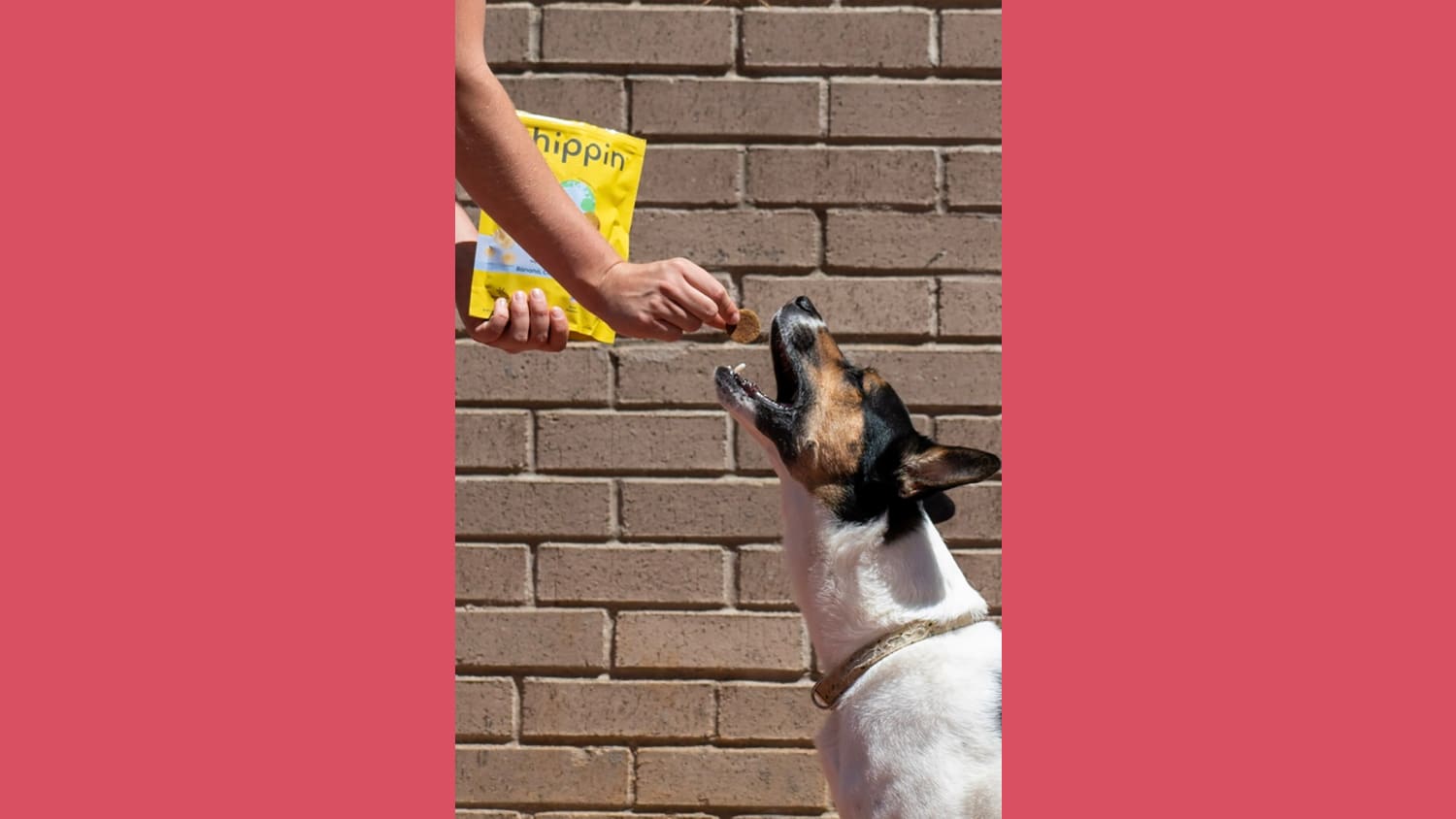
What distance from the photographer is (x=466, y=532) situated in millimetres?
3846

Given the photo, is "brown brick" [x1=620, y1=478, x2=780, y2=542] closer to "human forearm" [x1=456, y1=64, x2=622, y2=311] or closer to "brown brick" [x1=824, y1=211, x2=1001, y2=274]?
"brown brick" [x1=824, y1=211, x2=1001, y2=274]

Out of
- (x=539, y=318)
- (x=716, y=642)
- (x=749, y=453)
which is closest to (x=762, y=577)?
(x=716, y=642)

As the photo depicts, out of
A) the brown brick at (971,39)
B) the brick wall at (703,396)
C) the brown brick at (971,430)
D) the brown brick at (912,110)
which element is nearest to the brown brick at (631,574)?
the brick wall at (703,396)

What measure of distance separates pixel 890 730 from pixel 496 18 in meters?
2.25

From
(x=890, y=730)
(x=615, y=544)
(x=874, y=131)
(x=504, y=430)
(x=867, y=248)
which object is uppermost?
(x=874, y=131)

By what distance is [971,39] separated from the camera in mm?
3789

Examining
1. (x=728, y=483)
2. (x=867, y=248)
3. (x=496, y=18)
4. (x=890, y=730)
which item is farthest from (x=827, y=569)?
(x=496, y=18)

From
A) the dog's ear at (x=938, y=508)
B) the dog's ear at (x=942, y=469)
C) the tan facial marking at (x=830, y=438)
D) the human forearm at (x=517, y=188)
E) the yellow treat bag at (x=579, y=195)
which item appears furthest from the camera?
the yellow treat bag at (x=579, y=195)

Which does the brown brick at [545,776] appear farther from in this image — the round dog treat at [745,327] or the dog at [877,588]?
the round dog treat at [745,327]

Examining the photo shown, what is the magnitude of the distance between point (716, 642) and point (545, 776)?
63cm

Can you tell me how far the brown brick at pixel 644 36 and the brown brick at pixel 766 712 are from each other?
1.78 m

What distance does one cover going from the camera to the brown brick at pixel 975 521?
12.6ft

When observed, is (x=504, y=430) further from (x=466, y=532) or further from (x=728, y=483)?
(x=728, y=483)

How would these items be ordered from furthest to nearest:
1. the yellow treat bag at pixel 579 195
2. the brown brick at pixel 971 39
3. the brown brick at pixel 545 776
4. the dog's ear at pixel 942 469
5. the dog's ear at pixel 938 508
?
the brown brick at pixel 545 776
the brown brick at pixel 971 39
the yellow treat bag at pixel 579 195
the dog's ear at pixel 938 508
the dog's ear at pixel 942 469
